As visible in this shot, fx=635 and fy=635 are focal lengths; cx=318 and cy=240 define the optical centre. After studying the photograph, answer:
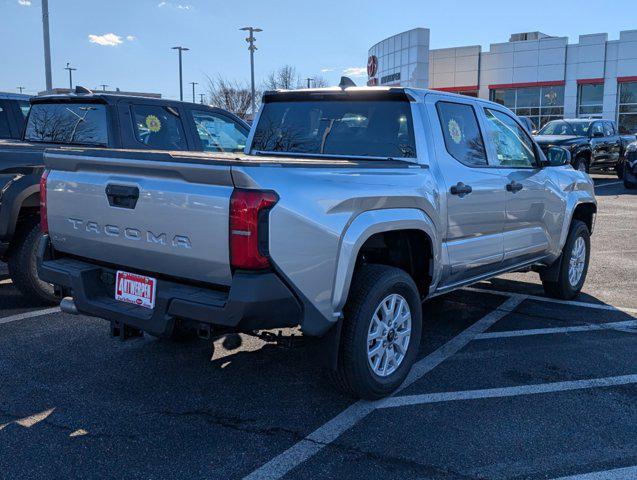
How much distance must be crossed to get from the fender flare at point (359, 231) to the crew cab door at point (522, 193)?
4.72 feet

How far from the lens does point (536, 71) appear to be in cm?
3753

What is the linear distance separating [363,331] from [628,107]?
36507 mm

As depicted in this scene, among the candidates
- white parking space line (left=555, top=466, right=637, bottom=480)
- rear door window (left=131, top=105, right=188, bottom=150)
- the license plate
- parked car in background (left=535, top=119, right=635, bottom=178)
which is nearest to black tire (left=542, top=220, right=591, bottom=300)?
white parking space line (left=555, top=466, right=637, bottom=480)

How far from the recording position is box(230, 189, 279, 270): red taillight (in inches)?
120

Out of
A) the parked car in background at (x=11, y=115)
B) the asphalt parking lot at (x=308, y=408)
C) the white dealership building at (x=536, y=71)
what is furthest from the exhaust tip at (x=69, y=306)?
the white dealership building at (x=536, y=71)

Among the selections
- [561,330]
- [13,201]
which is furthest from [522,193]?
[13,201]

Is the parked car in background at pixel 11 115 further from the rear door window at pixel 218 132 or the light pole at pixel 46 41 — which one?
the light pole at pixel 46 41

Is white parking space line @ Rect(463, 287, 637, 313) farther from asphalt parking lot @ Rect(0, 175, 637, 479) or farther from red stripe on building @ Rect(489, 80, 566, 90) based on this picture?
red stripe on building @ Rect(489, 80, 566, 90)

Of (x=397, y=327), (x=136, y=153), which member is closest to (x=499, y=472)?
(x=397, y=327)

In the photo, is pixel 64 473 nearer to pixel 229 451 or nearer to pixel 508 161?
pixel 229 451

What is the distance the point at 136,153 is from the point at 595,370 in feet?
11.2

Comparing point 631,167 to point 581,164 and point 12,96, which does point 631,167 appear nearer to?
point 581,164

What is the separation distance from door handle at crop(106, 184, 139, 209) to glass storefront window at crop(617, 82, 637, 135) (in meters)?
36.5

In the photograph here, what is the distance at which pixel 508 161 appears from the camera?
539 centimetres
